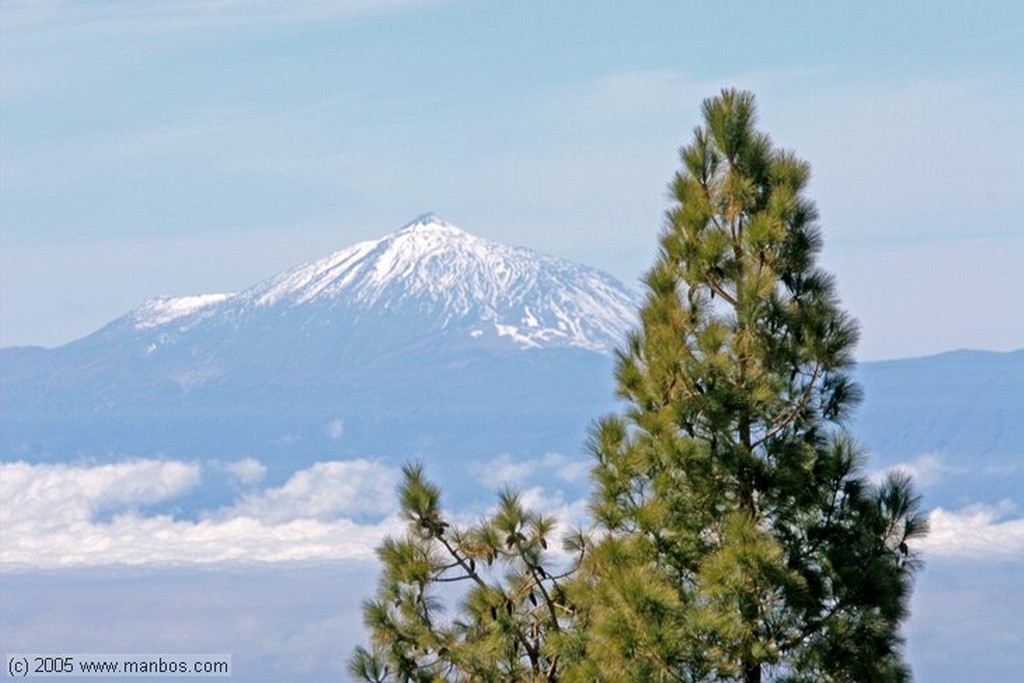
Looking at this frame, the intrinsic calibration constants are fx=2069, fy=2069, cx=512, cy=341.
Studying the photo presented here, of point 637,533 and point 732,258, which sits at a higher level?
point 732,258

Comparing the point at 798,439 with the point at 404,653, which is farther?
the point at 404,653

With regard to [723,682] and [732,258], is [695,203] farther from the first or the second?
[723,682]

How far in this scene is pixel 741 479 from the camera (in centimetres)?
1435

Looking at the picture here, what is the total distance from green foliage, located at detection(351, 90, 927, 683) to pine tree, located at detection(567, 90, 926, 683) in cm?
1

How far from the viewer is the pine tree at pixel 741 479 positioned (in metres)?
14.0

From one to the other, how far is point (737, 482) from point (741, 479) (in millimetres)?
46

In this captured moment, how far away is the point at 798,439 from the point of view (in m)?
14.5

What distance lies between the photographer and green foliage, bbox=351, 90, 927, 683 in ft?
45.9

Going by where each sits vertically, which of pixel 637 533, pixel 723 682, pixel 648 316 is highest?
pixel 648 316

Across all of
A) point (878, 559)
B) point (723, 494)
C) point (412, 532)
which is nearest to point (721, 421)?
point (723, 494)

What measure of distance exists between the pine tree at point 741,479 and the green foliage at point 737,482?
0.5 inches

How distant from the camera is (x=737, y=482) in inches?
566

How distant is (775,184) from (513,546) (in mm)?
3346

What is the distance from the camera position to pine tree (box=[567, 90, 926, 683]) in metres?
14.0
